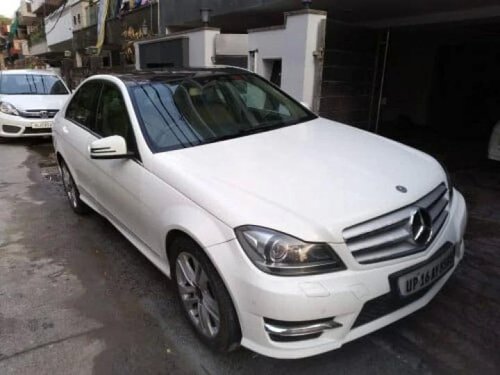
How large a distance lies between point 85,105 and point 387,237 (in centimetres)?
336

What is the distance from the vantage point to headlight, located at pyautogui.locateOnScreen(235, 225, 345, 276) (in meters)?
2.07

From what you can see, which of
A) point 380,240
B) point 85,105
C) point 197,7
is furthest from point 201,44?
point 380,240

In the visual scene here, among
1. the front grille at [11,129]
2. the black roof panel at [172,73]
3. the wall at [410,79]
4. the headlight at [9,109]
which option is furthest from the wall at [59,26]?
the black roof panel at [172,73]

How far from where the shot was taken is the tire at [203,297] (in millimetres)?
2264

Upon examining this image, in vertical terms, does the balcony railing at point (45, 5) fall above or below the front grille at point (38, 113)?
above

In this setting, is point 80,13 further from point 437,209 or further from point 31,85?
point 437,209

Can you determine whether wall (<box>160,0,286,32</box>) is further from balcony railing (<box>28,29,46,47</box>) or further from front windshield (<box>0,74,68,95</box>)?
balcony railing (<box>28,29,46,47</box>)

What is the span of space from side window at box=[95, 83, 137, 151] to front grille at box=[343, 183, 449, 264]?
1702 mm

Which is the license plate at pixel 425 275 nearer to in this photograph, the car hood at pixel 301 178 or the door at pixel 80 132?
the car hood at pixel 301 178

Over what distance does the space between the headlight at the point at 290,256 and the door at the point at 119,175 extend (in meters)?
1.12

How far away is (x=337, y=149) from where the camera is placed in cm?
294

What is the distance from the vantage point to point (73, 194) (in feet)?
16.0

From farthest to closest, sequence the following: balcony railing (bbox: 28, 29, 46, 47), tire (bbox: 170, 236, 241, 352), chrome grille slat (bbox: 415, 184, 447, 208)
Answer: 1. balcony railing (bbox: 28, 29, 46, 47)
2. chrome grille slat (bbox: 415, 184, 447, 208)
3. tire (bbox: 170, 236, 241, 352)

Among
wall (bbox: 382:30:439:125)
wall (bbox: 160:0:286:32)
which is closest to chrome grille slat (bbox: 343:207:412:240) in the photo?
wall (bbox: 160:0:286:32)
